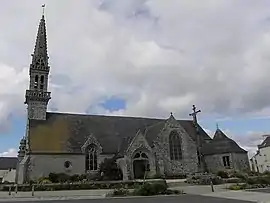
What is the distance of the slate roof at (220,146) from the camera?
41844 millimetres

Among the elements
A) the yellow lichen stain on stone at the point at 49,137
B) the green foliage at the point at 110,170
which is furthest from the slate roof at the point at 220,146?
the yellow lichen stain on stone at the point at 49,137

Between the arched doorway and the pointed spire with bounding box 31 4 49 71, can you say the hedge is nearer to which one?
the arched doorway

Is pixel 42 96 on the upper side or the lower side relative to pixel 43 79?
lower

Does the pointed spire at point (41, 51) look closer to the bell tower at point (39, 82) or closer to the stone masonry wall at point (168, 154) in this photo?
the bell tower at point (39, 82)

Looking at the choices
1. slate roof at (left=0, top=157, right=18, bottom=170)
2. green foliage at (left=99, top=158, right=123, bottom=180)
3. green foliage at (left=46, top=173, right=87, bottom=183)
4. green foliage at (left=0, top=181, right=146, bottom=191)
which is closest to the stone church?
green foliage at (left=99, top=158, right=123, bottom=180)

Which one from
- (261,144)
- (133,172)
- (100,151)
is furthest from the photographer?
(261,144)

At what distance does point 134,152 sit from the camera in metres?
37.5

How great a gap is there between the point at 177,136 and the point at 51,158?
16390 millimetres

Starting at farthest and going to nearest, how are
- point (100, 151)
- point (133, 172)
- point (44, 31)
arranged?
1. point (44, 31)
2. point (100, 151)
3. point (133, 172)

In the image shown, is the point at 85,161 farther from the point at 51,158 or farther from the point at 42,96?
the point at 42,96

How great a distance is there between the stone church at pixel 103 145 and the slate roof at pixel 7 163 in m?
36.7

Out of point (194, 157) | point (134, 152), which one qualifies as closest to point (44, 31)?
point (134, 152)

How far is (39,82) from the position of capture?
44.4 metres

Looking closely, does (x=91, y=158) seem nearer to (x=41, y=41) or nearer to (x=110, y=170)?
(x=110, y=170)
